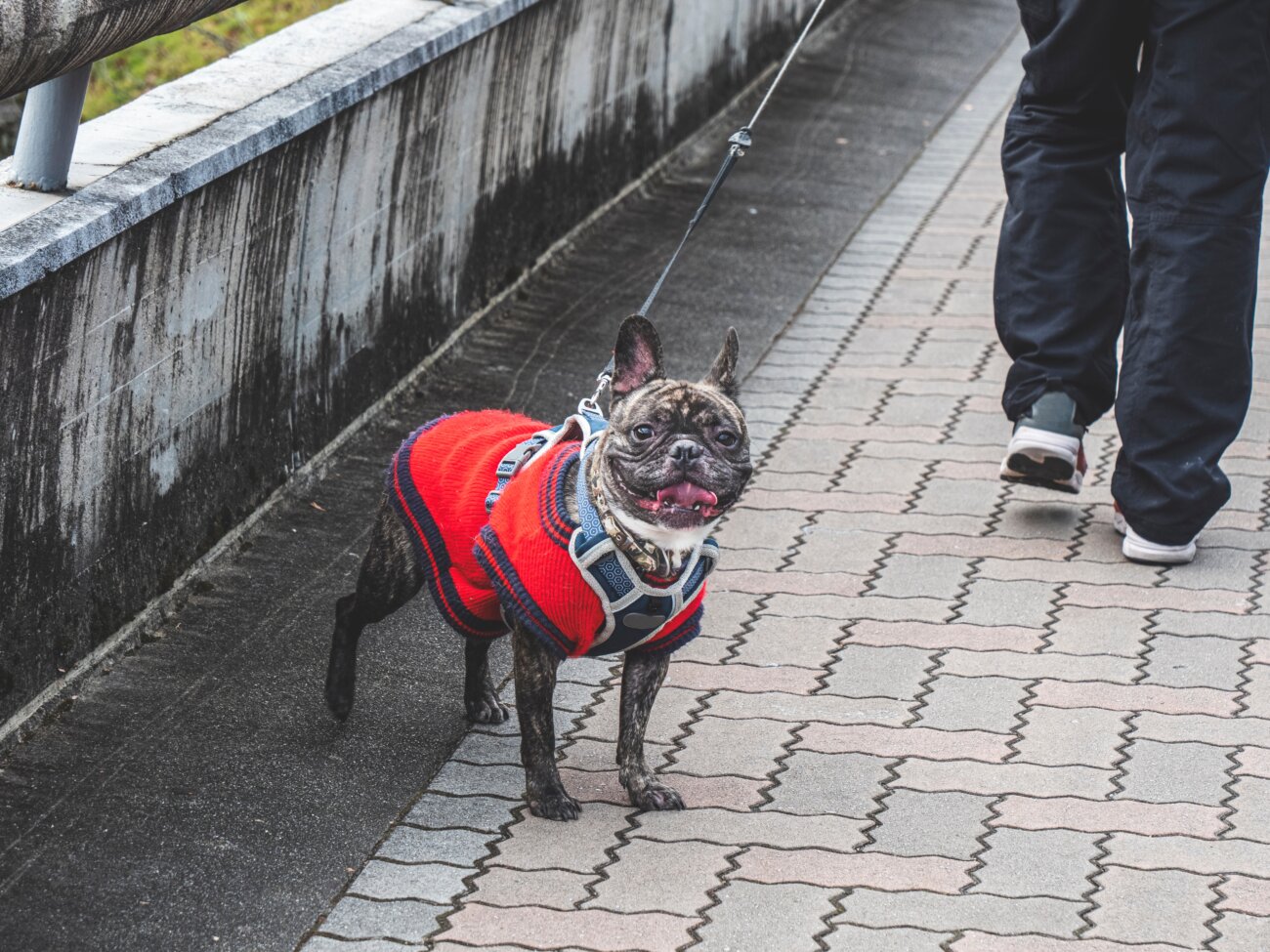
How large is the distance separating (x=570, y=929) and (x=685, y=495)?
36.9 inches

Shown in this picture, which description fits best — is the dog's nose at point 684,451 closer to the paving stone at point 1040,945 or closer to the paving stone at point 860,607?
the paving stone at point 1040,945

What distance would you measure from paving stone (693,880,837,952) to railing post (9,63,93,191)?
2.50 metres

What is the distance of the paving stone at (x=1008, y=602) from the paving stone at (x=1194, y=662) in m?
0.35

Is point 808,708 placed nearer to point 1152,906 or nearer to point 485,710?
point 485,710

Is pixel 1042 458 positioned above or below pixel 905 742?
above

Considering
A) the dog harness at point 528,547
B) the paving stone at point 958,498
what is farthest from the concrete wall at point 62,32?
the paving stone at point 958,498

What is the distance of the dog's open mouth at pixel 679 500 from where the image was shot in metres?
4.06

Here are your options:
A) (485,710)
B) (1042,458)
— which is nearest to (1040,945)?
(485,710)

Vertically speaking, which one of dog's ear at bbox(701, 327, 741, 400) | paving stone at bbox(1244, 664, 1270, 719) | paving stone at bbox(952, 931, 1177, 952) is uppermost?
dog's ear at bbox(701, 327, 741, 400)

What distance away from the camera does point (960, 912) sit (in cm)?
400

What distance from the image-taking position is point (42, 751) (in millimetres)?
4566

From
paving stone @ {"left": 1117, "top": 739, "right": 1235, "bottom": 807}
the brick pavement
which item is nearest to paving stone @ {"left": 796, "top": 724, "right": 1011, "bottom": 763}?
the brick pavement

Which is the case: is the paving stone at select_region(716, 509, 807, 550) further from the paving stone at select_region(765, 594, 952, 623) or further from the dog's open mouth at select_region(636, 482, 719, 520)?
the dog's open mouth at select_region(636, 482, 719, 520)

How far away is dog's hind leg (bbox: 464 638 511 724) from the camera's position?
482 centimetres
